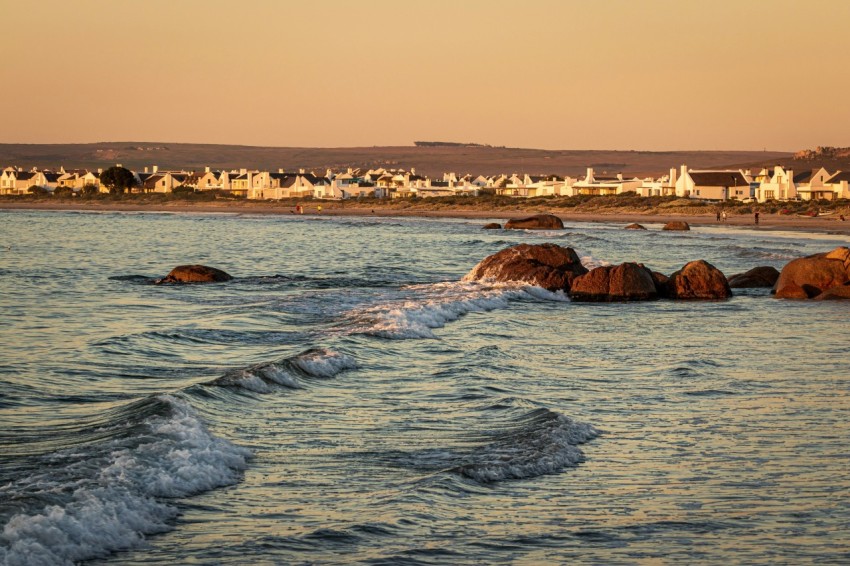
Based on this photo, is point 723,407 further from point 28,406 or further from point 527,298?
point 527,298

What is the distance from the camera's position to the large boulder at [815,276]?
2862 centimetres

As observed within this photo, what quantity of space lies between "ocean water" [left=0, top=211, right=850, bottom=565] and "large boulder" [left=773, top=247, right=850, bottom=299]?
2230 mm

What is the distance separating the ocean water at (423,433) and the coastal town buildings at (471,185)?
11112 centimetres

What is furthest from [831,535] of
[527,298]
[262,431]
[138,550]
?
[527,298]

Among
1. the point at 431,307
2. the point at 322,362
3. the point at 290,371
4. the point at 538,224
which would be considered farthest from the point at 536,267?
the point at 538,224

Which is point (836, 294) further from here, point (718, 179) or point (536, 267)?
point (718, 179)

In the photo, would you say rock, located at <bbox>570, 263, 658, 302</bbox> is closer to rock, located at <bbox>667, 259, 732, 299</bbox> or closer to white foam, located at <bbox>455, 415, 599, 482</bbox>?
rock, located at <bbox>667, 259, 732, 299</bbox>

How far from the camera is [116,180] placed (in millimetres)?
175625

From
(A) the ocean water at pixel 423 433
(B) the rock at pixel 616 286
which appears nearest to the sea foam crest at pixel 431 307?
(A) the ocean water at pixel 423 433

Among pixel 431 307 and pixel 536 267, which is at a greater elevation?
pixel 536 267

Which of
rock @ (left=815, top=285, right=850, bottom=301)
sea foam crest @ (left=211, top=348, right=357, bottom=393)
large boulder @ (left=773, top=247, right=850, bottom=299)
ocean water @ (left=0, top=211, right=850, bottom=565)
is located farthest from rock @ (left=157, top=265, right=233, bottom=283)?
rock @ (left=815, top=285, right=850, bottom=301)

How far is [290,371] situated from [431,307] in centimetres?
922

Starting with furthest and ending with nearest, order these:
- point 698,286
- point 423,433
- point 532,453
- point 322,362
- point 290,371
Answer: point 698,286
point 322,362
point 290,371
point 423,433
point 532,453

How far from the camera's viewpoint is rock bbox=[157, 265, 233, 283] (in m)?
33.9
